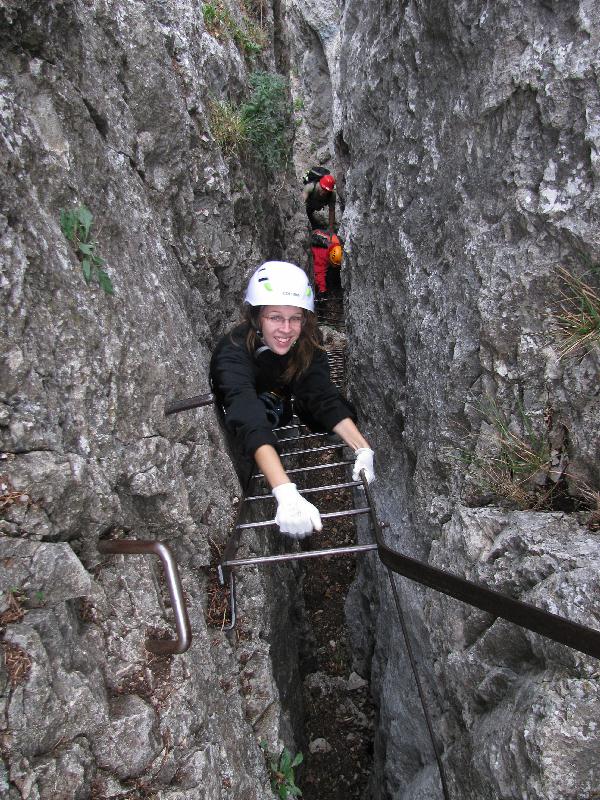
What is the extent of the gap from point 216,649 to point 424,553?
176 cm

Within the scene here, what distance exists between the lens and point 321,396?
4766mm

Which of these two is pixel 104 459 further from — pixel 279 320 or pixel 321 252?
pixel 321 252

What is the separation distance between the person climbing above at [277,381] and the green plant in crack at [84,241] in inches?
52.6

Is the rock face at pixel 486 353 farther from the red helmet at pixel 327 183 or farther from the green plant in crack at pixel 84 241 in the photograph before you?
the red helmet at pixel 327 183

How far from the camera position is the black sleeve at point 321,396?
4711 millimetres

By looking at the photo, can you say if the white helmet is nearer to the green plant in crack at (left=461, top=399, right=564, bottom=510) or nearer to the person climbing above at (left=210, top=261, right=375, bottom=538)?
the person climbing above at (left=210, top=261, right=375, bottom=538)

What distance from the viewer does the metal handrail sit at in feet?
7.66

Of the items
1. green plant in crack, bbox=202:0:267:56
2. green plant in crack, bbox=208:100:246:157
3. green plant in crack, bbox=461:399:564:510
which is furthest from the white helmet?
green plant in crack, bbox=202:0:267:56

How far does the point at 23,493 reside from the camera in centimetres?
238

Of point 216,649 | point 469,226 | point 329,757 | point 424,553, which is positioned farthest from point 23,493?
point 329,757

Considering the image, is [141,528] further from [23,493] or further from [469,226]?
[469,226]

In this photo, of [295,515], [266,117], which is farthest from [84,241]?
[266,117]

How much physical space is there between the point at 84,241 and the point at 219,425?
1878 millimetres

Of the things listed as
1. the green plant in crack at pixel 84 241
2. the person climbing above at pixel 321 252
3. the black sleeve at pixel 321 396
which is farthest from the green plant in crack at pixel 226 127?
the person climbing above at pixel 321 252
